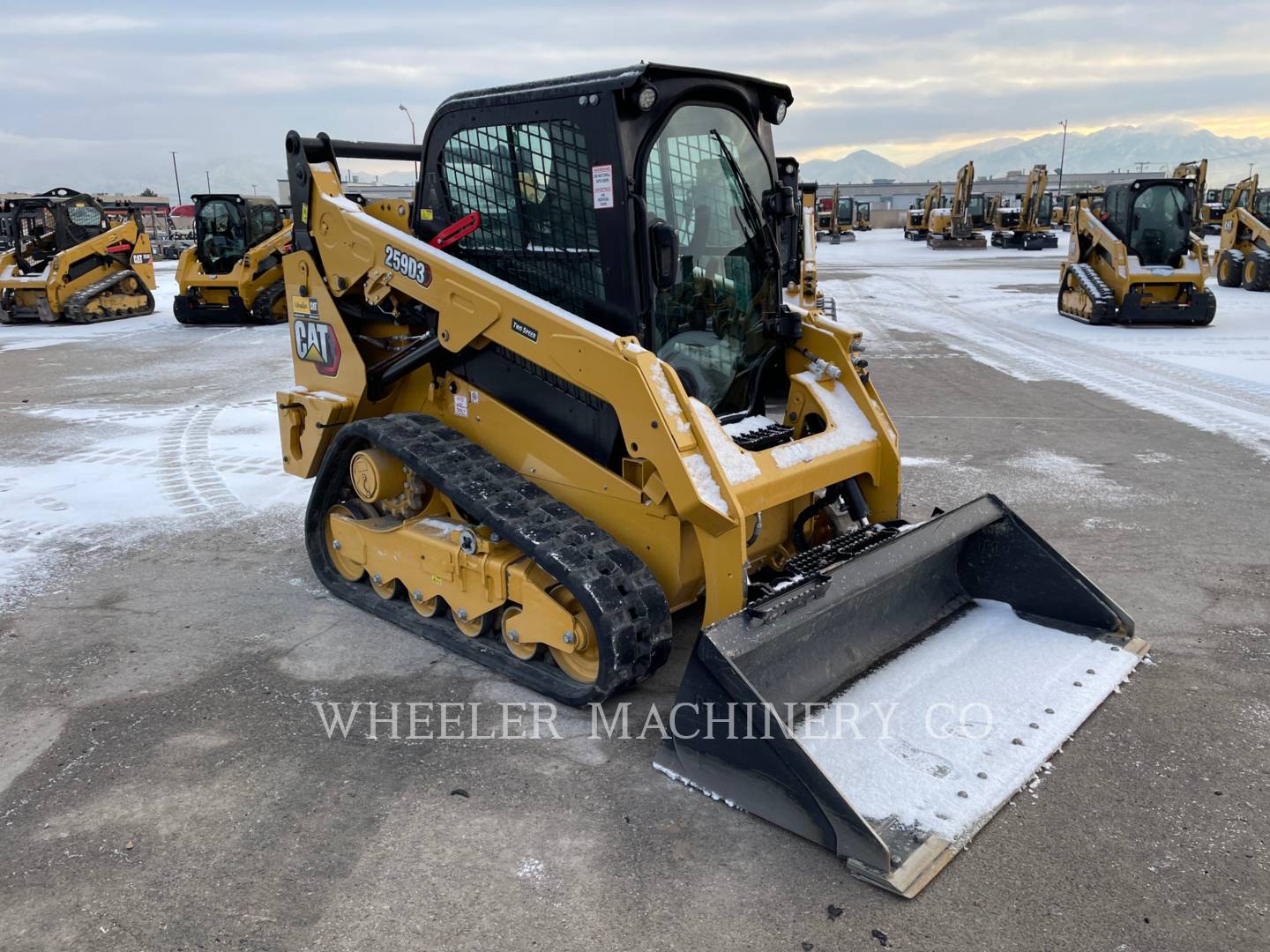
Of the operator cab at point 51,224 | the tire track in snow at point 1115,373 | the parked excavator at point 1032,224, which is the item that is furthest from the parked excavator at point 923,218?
the operator cab at point 51,224

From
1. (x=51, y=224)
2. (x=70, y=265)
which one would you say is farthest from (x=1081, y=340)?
(x=51, y=224)

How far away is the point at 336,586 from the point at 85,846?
6.72 ft

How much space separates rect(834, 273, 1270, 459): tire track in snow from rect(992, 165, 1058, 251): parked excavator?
21652mm

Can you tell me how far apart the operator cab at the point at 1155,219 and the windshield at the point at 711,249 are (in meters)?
13.2

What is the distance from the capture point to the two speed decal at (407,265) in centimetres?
436

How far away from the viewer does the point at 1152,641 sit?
4445 mm

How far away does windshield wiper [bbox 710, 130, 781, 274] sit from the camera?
14.3 feet

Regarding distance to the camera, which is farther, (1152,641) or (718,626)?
(1152,641)

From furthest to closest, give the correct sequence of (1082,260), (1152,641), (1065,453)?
(1082,260) → (1065,453) → (1152,641)

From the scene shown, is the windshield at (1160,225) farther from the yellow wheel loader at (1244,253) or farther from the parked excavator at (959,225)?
the parked excavator at (959,225)

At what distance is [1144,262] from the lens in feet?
51.8

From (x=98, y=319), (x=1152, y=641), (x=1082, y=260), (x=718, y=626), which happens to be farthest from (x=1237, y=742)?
(x=98, y=319)

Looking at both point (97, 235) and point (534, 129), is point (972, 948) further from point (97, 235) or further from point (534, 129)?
point (97, 235)

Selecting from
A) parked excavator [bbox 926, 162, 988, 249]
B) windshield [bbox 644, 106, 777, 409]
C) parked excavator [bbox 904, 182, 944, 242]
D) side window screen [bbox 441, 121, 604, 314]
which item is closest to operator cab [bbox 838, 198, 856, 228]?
parked excavator [bbox 904, 182, 944, 242]
